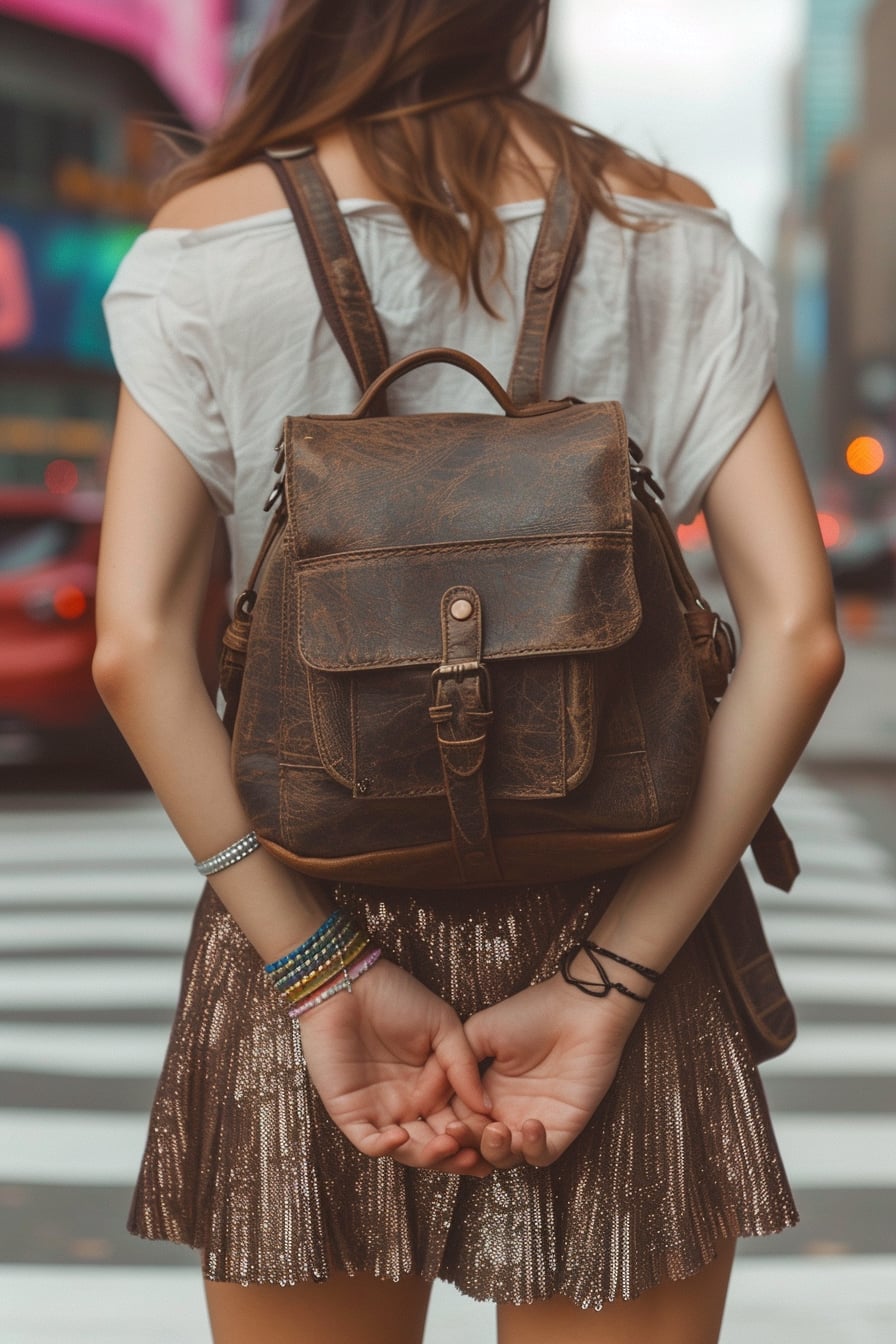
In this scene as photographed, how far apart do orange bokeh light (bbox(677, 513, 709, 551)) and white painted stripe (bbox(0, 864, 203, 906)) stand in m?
2.75

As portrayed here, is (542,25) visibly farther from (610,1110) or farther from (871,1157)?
(871,1157)

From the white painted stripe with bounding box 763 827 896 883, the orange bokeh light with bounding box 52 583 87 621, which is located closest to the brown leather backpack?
the white painted stripe with bounding box 763 827 896 883

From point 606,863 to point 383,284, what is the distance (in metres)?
0.62

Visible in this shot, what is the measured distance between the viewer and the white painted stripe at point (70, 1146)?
4.74 m

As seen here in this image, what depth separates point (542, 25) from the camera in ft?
6.39

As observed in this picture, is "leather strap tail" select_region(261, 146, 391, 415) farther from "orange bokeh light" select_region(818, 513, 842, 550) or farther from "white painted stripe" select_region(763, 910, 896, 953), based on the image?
"orange bokeh light" select_region(818, 513, 842, 550)

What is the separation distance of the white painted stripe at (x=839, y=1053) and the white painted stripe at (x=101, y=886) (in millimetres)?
2913

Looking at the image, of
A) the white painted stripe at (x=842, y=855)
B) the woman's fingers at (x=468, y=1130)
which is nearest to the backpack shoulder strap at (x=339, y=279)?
the woman's fingers at (x=468, y=1130)

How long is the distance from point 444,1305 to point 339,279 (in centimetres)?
299

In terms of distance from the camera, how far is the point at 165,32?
114 feet

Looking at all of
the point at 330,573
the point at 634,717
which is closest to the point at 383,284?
the point at 330,573

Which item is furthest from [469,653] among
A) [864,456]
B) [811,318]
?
[811,318]

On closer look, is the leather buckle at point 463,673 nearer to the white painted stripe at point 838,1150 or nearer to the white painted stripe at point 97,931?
the white painted stripe at point 838,1150

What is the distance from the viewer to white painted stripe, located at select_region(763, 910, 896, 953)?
7301mm
